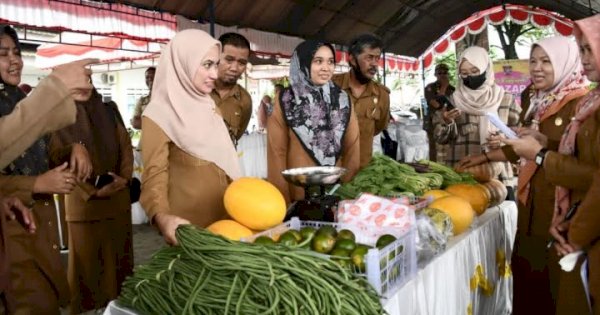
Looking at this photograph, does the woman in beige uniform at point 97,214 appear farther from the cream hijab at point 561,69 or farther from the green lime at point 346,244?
the cream hijab at point 561,69

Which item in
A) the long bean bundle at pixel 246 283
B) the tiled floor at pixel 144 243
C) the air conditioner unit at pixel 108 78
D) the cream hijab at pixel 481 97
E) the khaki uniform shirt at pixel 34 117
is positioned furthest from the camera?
the air conditioner unit at pixel 108 78

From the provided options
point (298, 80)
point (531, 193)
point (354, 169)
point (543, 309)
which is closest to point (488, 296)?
point (543, 309)

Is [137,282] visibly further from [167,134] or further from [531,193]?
[531,193]

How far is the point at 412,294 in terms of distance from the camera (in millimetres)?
1635

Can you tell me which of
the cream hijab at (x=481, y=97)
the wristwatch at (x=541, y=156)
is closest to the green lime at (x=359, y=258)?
the wristwatch at (x=541, y=156)

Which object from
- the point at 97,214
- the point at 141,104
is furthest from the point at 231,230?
the point at 141,104

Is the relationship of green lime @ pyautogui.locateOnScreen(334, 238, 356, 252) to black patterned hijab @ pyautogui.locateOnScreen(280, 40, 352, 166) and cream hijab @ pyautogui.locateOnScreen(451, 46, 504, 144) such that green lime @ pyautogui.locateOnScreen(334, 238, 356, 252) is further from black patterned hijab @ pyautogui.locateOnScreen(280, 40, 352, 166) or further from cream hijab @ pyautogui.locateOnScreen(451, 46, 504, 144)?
cream hijab @ pyautogui.locateOnScreen(451, 46, 504, 144)

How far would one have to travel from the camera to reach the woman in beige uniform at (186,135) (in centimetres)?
192

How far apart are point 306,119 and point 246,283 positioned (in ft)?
5.07

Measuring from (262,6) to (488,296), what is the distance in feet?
21.2

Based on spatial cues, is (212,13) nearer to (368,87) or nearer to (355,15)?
(368,87)

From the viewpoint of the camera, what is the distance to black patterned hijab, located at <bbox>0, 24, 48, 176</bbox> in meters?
2.16

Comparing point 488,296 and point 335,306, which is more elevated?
point 335,306

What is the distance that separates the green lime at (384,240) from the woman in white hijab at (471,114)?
2.01m
